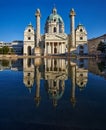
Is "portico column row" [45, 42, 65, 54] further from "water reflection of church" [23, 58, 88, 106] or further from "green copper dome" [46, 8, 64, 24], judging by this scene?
"water reflection of church" [23, 58, 88, 106]

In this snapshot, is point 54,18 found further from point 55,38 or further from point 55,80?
point 55,80

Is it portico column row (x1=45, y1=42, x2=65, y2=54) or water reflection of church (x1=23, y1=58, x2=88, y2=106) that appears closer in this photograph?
water reflection of church (x1=23, y1=58, x2=88, y2=106)

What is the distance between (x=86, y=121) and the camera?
214 inches

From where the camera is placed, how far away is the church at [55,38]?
86.2m

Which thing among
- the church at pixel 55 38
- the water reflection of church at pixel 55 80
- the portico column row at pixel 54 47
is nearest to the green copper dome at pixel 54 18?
the church at pixel 55 38

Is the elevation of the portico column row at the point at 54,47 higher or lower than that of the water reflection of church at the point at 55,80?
higher

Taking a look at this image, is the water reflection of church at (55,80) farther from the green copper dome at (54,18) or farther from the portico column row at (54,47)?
the green copper dome at (54,18)

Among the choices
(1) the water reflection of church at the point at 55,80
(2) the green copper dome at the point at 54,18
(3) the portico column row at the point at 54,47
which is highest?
(2) the green copper dome at the point at 54,18

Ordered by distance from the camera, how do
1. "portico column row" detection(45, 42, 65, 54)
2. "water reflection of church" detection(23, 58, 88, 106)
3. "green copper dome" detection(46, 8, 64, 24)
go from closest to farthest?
"water reflection of church" detection(23, 58, 88, 106) → "portico column row" detection(45, 42, 65, 54) → "green copper dome" detection(46, 8, 64, 24)

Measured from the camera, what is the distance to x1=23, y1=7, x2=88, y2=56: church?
86.2 meters

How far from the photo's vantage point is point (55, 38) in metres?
86.9

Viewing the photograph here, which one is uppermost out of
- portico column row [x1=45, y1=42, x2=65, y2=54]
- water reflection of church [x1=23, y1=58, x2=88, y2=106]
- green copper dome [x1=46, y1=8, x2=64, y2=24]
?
green copper dome [x1=46, y1=8, x2=64, y2=24]

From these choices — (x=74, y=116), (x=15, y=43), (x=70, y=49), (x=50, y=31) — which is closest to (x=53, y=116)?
(x=74, y=116)

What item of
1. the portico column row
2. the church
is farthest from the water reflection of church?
the portico column row
